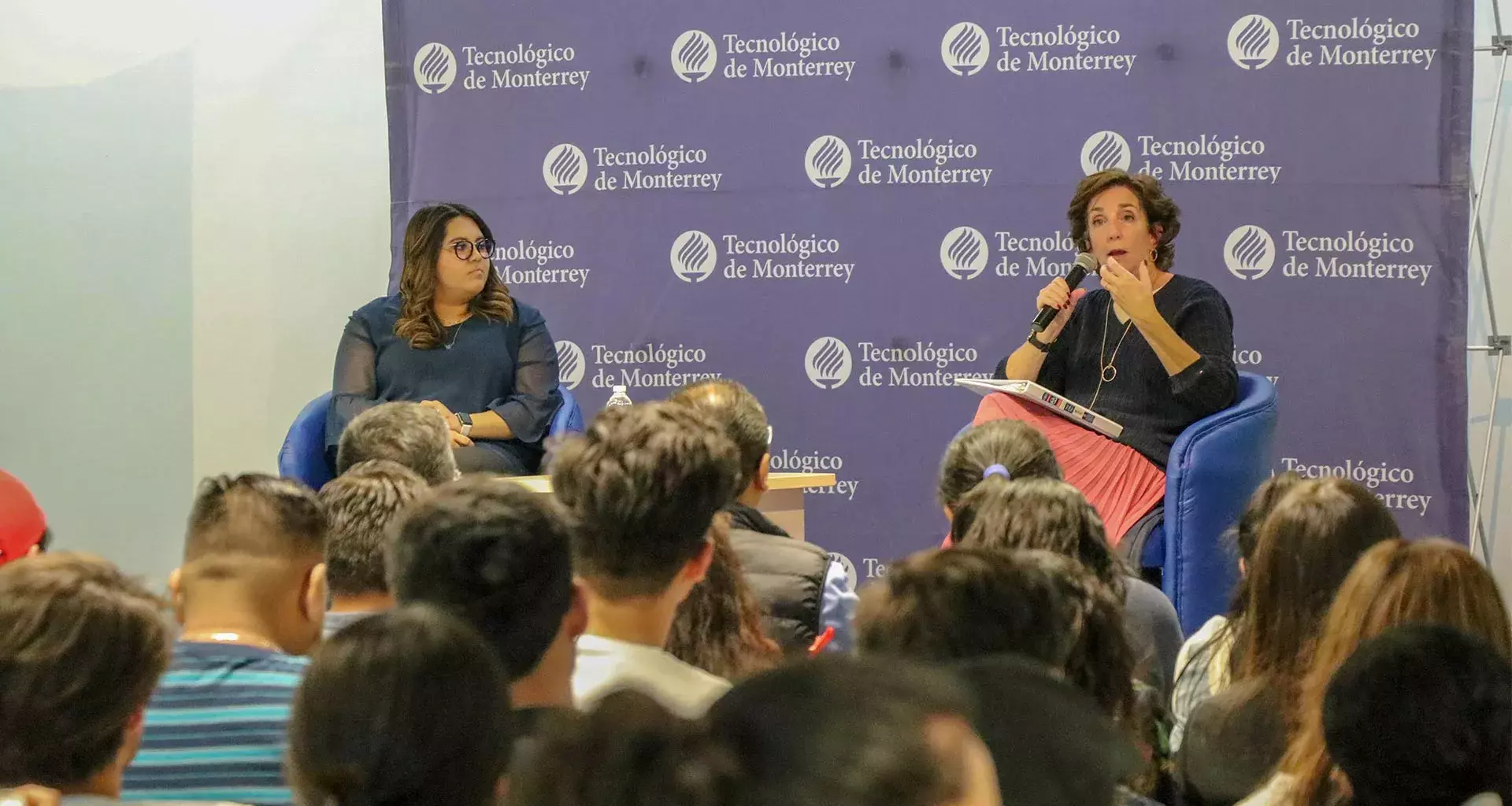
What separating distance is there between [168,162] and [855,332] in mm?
2767

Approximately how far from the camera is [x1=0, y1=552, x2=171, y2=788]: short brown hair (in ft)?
4.13

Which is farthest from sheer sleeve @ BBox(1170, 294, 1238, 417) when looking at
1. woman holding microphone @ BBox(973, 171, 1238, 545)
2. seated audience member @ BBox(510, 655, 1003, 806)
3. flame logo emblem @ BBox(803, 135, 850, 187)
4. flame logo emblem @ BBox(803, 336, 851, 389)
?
seated audience member @ BBox(510, 655, 1003, 806)

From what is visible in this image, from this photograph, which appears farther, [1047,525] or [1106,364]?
[1106,364]

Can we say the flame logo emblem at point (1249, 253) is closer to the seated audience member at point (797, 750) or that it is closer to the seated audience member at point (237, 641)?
the seated audience member at point (237, 641)

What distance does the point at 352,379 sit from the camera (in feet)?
14.3

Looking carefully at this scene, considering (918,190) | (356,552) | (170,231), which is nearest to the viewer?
(356,552)

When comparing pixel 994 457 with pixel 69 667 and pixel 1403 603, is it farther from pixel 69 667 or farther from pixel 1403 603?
pixel 69 667

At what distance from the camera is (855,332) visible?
4949mm

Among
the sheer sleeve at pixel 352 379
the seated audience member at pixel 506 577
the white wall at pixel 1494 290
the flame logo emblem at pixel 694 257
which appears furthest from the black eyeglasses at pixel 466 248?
the white wall at pixel 1494 290

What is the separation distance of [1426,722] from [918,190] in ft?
12.5

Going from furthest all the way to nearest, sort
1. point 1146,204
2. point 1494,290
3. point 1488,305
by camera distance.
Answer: point 1494,290
point 1488,305
point 1146,204

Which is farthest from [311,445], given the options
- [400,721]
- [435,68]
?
[400,721]

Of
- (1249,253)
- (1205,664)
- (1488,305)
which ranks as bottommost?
(1205,664)

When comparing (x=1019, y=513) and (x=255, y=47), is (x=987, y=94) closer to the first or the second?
(x=255, y=47)
